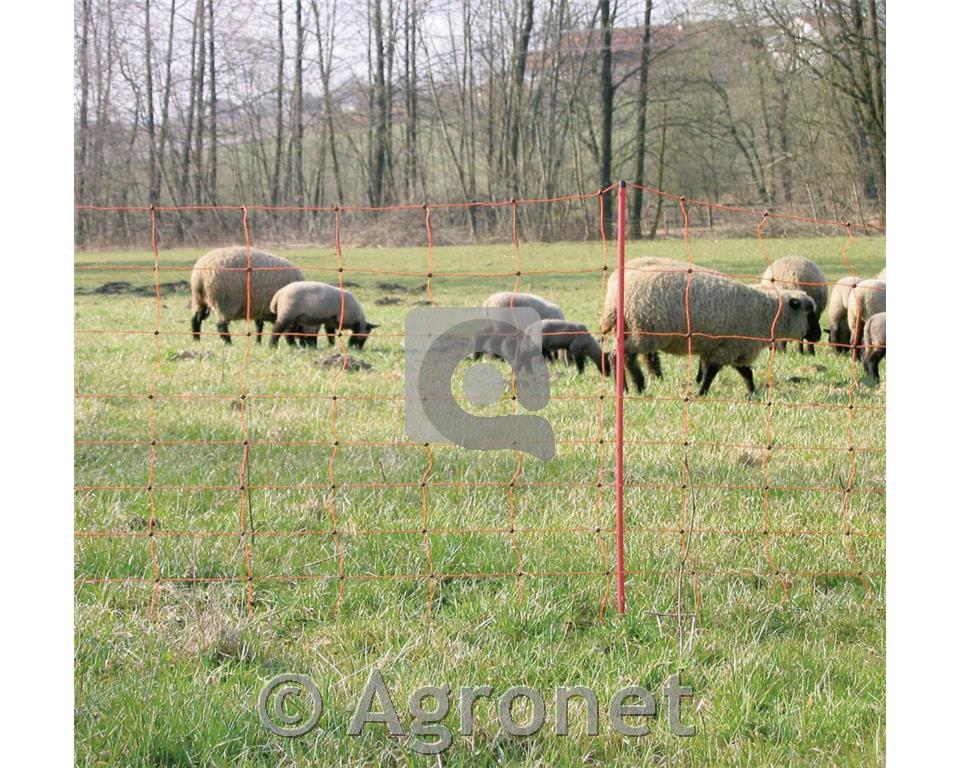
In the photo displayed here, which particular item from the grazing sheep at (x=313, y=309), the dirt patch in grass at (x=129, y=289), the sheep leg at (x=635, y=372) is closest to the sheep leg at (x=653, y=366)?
the sheep leg at (x=635, y=372)

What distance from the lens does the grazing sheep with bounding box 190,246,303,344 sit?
13039 millimetres

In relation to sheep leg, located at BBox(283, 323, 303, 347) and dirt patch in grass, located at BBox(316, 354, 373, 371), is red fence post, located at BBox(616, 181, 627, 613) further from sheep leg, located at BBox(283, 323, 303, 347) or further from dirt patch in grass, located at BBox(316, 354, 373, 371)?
sheep leg, located at BBox(283, 323, 303, 347)

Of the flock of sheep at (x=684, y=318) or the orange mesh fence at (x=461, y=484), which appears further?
the flock of sheep at (x=684, y=318)

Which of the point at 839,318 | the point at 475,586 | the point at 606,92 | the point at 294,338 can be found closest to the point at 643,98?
the point at 606,92

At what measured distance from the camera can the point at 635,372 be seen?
8086mm

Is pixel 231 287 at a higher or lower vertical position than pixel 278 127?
lower

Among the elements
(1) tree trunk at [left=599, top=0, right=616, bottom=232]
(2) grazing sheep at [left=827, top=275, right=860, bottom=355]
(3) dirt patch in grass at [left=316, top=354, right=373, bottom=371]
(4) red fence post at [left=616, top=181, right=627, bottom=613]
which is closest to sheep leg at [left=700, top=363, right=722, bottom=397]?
(3) dirt patch in grass at [left=316, top=354, right=373, bottom=371]

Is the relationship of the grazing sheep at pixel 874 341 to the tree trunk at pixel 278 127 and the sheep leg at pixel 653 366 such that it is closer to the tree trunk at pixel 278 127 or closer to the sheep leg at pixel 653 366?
the sheep leg at pixel 653 366

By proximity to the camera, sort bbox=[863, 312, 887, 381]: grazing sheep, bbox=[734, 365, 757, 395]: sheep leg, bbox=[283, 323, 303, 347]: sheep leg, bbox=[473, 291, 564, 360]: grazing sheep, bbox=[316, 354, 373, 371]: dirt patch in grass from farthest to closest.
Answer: bbox=[283, 323, 303, 347]: sheep leg < bbox=[473, 291, 564, 360]: grazing sheep < bbox=[316, 354, 373, 371]: dirt patch in grass < bbox=[863, 312, 887, 381]: grazing sheep < bbox=[734, 365, 757, 395]: sheep leg

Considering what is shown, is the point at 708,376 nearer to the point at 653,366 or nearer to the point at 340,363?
the point at 653,366

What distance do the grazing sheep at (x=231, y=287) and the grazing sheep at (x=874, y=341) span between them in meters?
7.50

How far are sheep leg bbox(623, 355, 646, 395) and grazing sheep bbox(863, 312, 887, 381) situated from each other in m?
2.26

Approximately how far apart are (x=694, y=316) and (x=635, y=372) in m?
0.70

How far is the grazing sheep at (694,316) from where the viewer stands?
7.93m
